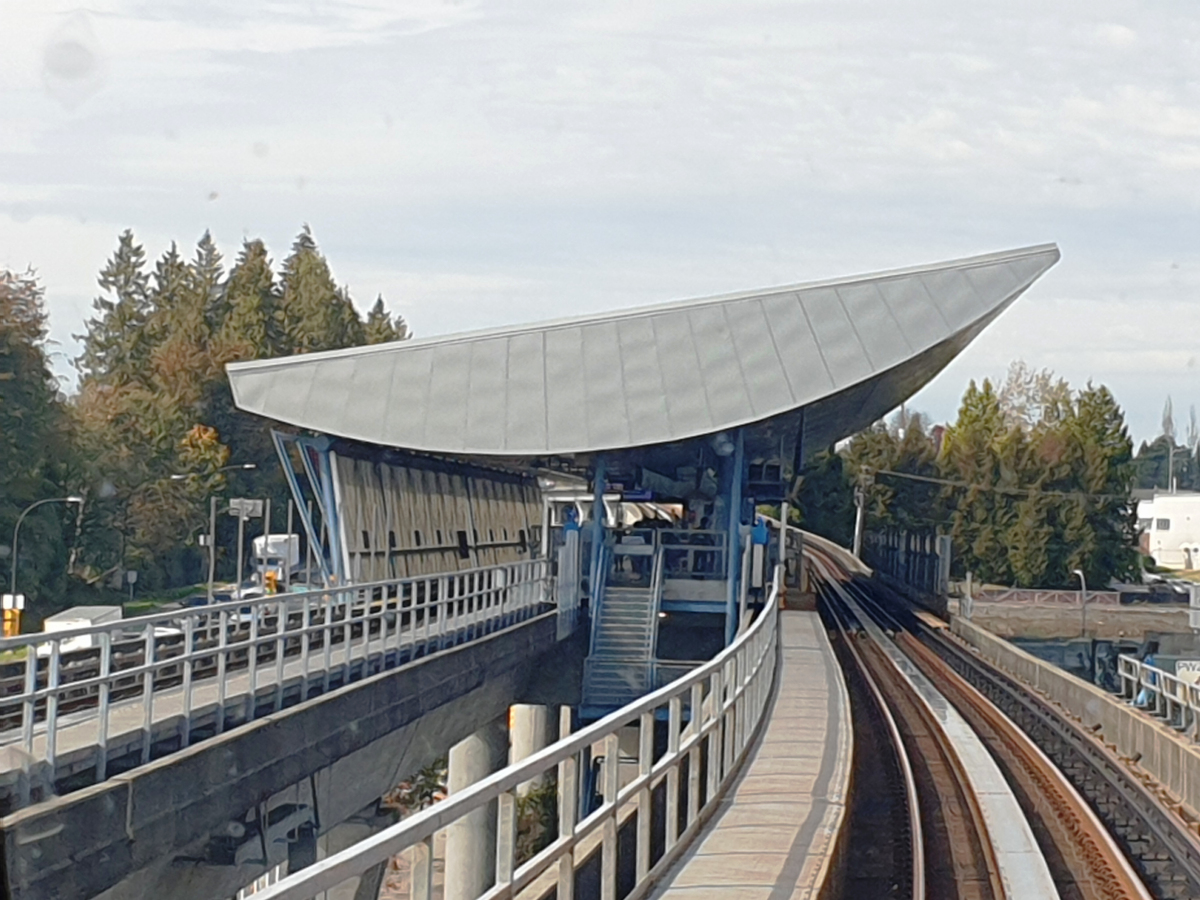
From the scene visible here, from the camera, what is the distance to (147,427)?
61.4 metres

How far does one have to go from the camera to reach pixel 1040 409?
13288 cm

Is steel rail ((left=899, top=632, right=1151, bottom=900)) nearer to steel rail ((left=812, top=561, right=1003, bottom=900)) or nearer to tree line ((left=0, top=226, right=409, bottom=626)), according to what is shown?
steel rail ((left=812, top=561, right=1003, bottom=900))

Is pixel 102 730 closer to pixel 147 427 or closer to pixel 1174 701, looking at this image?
pixel 1174 701

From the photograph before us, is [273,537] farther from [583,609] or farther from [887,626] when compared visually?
[583,609]

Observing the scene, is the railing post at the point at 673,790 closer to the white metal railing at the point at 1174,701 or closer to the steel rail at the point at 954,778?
the steel rail at the point at 954,778

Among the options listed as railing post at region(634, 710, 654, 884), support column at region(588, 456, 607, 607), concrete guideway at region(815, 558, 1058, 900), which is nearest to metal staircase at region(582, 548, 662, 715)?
support column at region(588, 456, 607, 607)

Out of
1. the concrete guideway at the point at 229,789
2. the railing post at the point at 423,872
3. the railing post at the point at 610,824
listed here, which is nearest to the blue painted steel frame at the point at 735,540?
the concrete guideway at the point at 229,789

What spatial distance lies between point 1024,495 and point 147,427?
4345 cm

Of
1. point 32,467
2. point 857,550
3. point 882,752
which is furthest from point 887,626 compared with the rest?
point 857,550

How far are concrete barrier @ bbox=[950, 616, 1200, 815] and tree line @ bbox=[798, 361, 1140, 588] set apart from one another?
4599 centimetres

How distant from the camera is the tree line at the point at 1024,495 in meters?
80.1

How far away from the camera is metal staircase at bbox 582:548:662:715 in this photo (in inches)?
1135

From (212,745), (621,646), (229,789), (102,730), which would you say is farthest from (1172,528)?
(102,730)

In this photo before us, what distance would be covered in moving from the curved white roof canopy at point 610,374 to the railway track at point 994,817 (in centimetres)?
614
